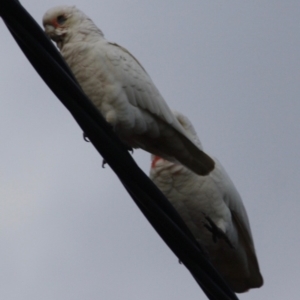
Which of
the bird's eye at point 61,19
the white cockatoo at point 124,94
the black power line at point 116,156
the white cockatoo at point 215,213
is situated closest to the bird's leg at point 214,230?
the white cockatoo at point 215,213

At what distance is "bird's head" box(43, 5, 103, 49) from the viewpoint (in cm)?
481

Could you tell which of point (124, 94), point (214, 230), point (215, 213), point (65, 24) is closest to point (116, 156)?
point (124, 94)

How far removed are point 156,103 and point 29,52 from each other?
186 centimetres

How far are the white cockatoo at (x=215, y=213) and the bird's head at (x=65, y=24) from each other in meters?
1.14

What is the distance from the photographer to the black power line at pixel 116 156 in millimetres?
2736

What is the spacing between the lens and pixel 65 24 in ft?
16.0

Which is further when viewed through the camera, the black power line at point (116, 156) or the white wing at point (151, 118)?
the white wing at point (151, 118)

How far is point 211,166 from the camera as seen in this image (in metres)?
4.69

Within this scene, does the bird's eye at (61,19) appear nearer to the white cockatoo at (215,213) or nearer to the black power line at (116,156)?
the white cockatoo at (215,213)

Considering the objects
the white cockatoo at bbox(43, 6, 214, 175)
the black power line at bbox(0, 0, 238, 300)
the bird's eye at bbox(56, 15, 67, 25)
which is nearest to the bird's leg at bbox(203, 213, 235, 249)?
the white cockatoo at bbox(43, 6, 214, 175)

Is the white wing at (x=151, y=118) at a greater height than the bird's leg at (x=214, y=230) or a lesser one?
greater

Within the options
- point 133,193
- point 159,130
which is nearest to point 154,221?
point 133,193

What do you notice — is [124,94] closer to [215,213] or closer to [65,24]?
[65,24]

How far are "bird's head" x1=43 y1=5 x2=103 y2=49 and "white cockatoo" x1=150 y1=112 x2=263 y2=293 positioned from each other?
1136 mm
